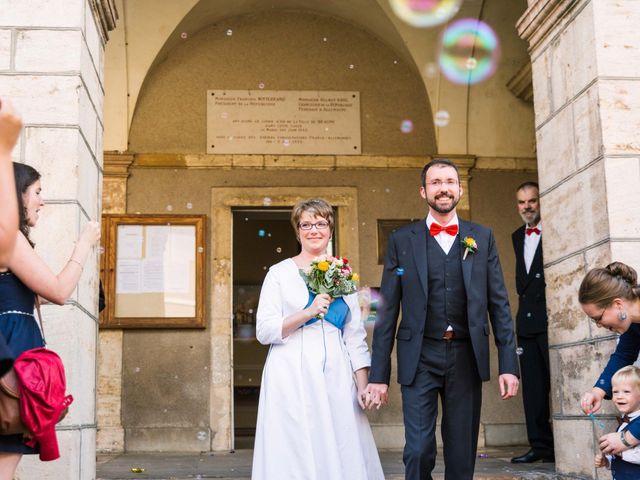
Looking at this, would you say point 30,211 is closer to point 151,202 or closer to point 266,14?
point 151,202

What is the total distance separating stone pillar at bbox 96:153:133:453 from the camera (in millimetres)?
8305

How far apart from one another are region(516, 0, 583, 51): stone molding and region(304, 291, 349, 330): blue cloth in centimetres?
245

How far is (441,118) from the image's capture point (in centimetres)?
919

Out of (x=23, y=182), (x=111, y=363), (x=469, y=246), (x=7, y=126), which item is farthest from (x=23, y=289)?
(x=111, y=363)

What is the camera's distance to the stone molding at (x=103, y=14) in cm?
531

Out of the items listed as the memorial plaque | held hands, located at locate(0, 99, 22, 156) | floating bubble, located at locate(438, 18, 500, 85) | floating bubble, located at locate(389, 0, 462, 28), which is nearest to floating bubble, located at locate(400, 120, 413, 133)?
the memorial plaque

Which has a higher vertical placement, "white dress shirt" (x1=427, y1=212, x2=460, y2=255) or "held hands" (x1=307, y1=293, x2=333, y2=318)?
"white dress shirt" (x1=427, y1=212, x2=460, y2=255)

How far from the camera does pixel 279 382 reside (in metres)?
4.28

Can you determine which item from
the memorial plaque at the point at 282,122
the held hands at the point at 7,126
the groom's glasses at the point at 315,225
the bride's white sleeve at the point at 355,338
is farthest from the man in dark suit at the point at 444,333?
the memorial plaque at the point at 282,122

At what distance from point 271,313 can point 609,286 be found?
171cm

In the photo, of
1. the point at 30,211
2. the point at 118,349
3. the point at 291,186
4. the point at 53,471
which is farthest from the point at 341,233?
the point at 30,211

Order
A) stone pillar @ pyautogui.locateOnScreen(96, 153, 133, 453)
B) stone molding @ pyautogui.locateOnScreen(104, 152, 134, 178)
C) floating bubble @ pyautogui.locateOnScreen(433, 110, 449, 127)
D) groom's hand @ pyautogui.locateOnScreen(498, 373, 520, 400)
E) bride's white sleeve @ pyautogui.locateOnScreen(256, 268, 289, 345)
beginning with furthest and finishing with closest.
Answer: floating bubble @ pyautogui.locateOnScreen(433, 110, 449, 127) < stone molding @ pyautogui.locateOnScreen(104, 152, 134, 178) < stone pillar @ pyautogui.locateOnScreen(96, 153, 133, 453) < bride's white sleeve @ pyautogui.locateOnScreen(256, 268, 289, 345) < groom's hand @ pyautogui.locateOnScreen(498, 373, 520, 400)

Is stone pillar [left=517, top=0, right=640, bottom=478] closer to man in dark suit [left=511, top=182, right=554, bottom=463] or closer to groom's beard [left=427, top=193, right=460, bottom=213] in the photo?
man in dark suit [left=511, top=182, right=554, bottom=463]

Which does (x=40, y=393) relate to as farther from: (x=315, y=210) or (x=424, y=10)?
(x=424, y=10)
